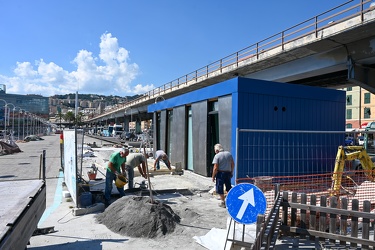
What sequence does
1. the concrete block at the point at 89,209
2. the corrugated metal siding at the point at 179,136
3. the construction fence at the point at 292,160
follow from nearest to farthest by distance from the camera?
the concrete block at the point at 89,209 < the construction fence at the point at 292,160 < the corrugated metal siding at the point at 179,136

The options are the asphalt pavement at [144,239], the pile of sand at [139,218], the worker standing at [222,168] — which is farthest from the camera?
the worker standing at [222,168]

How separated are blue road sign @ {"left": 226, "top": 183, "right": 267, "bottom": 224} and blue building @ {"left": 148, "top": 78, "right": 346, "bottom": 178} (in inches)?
159

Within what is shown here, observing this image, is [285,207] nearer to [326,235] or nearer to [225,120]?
[326,235]

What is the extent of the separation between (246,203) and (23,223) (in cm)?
310

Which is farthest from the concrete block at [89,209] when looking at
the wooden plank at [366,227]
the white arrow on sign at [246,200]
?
the wooden plank at [366,227]

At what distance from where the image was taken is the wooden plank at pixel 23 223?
10.4 feet

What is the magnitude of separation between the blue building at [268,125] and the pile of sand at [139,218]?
3.01 metres

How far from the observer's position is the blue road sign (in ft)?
15.5

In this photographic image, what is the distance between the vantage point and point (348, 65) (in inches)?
739

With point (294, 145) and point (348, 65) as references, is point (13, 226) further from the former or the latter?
point (348, 65)

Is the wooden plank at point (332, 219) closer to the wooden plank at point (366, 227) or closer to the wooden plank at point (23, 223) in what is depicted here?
the wooden plank at point (366, 227)

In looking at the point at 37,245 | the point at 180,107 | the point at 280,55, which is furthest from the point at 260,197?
the point at 280,55

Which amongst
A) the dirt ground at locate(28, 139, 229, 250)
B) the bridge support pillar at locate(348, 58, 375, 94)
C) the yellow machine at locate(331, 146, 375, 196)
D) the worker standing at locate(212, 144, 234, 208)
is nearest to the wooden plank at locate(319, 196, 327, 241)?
the dirt ground at locate(28, 139, 229, 250)

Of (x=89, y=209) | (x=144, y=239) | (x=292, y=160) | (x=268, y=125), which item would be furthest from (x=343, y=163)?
(x=89, y=209)
